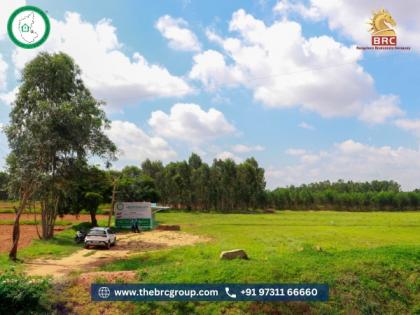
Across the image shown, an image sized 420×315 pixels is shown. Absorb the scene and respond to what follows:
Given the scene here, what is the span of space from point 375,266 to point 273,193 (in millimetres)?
129870

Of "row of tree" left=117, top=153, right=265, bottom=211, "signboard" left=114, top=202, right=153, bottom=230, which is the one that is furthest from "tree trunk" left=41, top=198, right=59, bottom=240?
"row of tree" left=117, top=153, right=265, bottom=211

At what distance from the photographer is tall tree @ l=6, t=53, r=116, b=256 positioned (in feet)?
99.2

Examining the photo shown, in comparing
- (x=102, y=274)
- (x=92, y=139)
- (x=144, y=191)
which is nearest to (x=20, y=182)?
(x=92, y=139)

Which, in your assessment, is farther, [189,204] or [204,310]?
[189,204]

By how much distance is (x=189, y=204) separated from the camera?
125188mm

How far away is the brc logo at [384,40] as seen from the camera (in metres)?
21.3

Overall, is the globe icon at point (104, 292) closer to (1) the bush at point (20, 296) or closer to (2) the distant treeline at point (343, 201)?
(1) the bush at point (20, 296)

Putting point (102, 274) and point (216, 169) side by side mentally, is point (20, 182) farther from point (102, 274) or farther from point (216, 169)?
point (216, 169)

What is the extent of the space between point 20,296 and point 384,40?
1812cm

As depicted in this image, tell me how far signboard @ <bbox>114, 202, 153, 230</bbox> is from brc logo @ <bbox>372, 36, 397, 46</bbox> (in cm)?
4030

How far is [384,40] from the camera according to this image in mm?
21344

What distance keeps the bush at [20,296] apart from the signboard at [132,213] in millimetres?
44037

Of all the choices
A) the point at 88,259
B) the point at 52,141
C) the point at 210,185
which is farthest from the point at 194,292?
the point at 210,185

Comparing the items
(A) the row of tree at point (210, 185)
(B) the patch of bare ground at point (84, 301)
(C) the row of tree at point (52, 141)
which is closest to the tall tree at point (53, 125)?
(C) the row of tree at point (52, 141)
